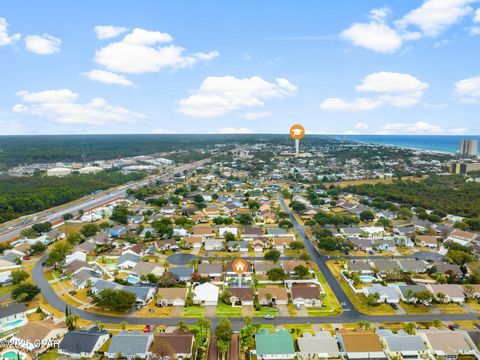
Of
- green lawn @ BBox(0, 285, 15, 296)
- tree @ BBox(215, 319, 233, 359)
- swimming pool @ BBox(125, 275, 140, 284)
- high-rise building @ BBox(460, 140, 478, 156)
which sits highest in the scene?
high-rise building @ BBox(460, 140, 478, 156)

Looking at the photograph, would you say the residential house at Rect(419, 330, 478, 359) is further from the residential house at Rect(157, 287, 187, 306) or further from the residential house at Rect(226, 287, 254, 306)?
the residential house at Rect(157, 287, 187, 306)

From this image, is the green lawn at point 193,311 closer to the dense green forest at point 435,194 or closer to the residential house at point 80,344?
the residential house at point 80,344

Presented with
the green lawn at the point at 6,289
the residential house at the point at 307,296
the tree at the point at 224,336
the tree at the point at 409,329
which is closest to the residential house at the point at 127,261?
the green lawn at the point at 6,289

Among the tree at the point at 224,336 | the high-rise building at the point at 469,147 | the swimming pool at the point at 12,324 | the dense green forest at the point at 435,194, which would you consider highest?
the high-rise building at the point at 469,147

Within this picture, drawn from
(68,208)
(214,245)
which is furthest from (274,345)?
(68,208)

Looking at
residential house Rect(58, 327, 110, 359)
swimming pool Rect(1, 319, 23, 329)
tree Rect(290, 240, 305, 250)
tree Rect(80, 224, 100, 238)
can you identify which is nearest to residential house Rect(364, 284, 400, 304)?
tree Rect(290, 240, 305, 250)

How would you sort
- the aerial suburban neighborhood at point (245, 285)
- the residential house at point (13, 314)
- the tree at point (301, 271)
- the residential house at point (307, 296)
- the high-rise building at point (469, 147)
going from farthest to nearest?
the high-rise building at point (469, 147)
the tree at point (301, 271)
the residential house at point (307, 296)
the residential house at point (13, 314)
the aerial suburban neighborhood at point (245, 285)
